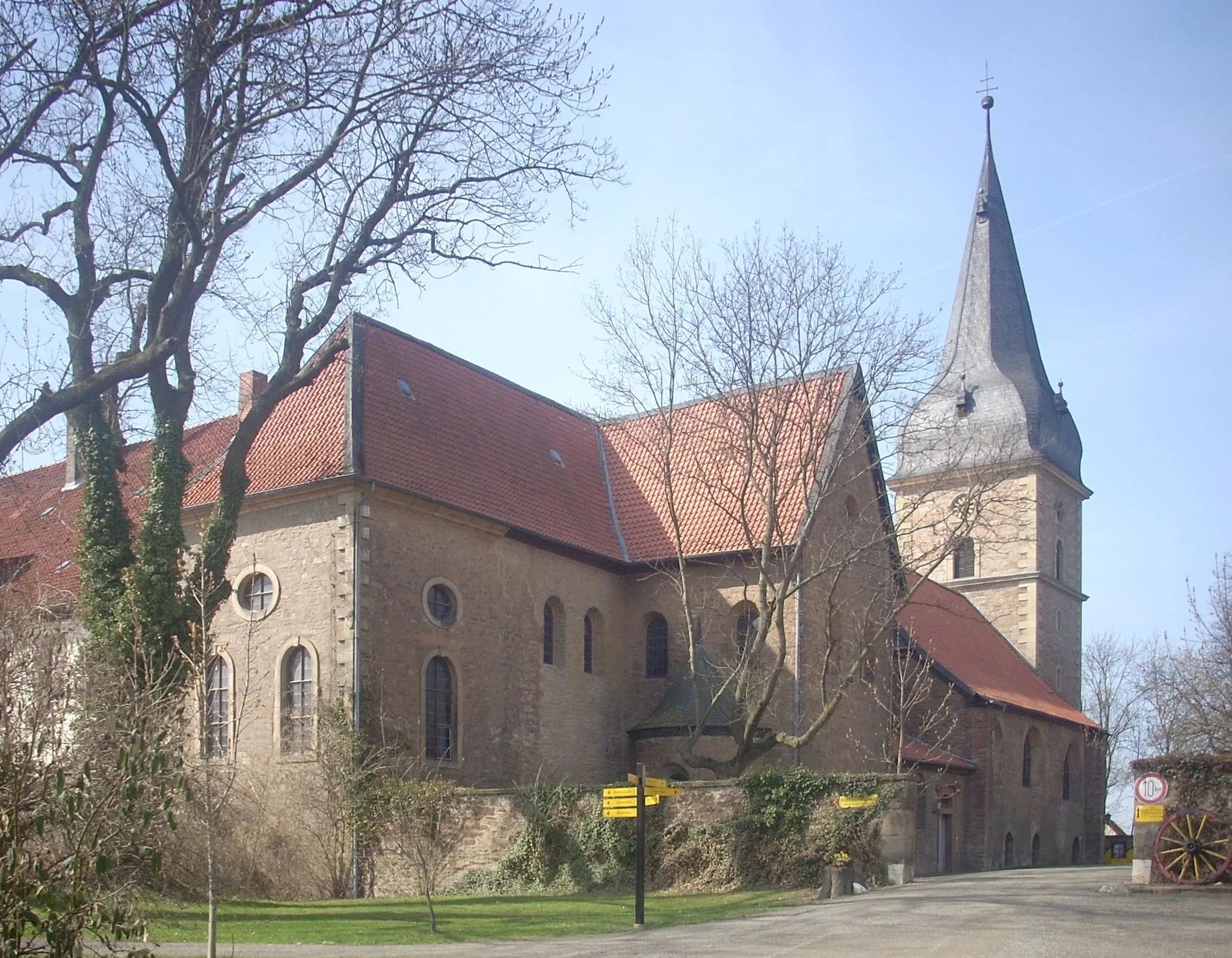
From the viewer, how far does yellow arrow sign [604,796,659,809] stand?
56.0 feet

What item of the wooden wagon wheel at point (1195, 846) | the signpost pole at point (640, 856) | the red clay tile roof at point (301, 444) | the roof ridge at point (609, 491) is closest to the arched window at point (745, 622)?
the roof ridge at point (609, 491)

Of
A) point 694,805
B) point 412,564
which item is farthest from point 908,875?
point 412,564

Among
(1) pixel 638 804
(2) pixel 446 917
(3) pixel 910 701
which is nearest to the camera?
(1) pixel 638 804

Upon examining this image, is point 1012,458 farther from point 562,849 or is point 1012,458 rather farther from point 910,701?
point 562,849

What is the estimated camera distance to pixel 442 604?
25.2 metres

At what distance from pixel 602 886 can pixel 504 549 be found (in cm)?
765

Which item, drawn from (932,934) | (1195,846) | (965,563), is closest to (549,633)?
(1195,846)

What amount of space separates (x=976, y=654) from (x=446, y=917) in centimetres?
2607

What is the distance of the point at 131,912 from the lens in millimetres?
7699

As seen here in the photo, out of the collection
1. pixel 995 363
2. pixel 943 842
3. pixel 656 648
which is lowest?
pixel 943 842

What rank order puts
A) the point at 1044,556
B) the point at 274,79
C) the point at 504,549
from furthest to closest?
the point at 1044,556 < the point at 504,549 < the point at 274,79

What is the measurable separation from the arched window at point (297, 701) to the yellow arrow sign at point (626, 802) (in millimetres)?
8109

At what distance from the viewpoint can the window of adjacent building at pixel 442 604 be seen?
24.8 m

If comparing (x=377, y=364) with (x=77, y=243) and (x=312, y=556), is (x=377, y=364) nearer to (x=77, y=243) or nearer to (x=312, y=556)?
(x=312, y=556)
